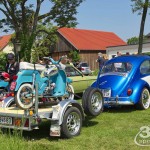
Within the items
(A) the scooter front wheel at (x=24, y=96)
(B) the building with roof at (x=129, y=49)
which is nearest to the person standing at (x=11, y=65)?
(A) the scooter front wheel at (x=24, y=96)

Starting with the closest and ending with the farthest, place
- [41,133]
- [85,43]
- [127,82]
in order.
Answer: [41,133] < [127,82] < [85,43]

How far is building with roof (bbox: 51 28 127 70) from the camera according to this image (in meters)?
55.4

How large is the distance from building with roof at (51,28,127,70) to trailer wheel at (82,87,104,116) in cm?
4636

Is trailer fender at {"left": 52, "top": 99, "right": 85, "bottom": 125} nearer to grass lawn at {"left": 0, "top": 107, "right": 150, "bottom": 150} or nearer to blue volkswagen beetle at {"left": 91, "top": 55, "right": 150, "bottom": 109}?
grass lawn at {"left": 0, "top": 107, "right": 150, "bottom": 150}

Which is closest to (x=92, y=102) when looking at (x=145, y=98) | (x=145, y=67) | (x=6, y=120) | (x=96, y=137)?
(x=96, y=137)

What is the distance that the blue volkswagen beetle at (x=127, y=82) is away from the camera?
10.0 meters

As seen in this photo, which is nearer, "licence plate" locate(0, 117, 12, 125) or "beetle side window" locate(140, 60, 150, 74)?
"licence plate" locate(0, 117, 12, 125)

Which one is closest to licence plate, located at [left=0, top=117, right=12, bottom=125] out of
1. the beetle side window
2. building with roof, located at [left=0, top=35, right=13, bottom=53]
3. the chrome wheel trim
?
the chrome wheel trim

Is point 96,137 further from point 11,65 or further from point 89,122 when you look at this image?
point 11,65

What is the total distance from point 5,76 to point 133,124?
173 inches

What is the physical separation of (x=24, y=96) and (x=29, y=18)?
88.4 ft

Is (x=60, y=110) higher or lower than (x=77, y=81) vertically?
lower

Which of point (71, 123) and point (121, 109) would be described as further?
point (121, 109)

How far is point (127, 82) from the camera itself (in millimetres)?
10141
